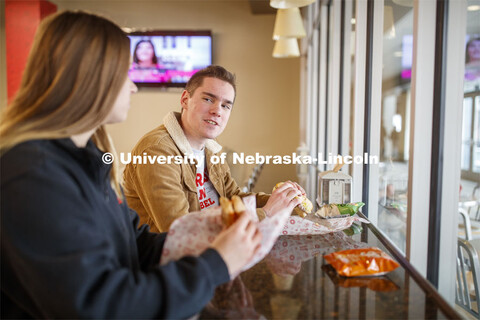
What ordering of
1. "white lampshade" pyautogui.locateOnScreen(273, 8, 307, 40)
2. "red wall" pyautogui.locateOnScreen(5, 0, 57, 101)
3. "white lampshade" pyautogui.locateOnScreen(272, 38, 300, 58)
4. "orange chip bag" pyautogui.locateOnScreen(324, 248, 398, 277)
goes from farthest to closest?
"red wall" pyautogui.locateOnScreen(5, 0, 57, 101)
"white lampshade" pyautogui.locateOnScreen(272, 38, 300, 58)
"white lampshade" pyautogui.locateOnScreen(273, 8, 307, 40)
"orange chip bag" pyautogui.locateOnScreen(324, 248, 398, 277)

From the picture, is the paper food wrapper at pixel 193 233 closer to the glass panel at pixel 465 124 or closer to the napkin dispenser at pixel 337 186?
the glass panel at pixel 465 124

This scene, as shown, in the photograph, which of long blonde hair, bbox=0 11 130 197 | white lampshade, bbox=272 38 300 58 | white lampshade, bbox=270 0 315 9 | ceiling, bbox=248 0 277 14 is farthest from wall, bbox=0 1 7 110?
long blonde hair, bbox=0 11 130 197

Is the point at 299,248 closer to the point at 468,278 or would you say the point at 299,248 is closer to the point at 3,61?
the point at 468,278

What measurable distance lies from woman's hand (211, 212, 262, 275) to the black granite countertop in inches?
5.3

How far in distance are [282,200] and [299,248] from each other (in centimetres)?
30

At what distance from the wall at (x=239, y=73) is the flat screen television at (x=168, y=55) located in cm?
20

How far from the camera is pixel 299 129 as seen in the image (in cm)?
620

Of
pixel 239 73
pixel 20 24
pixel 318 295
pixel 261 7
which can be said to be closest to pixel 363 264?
pixel 318 295

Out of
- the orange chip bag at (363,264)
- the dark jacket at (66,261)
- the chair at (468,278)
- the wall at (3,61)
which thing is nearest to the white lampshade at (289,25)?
the chair at (468,278)

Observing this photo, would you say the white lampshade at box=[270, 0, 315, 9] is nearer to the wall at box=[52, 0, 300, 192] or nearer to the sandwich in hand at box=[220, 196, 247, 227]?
the sandwich in hand at box=[220, 196, 247, 227]

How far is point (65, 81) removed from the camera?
77 centimetres

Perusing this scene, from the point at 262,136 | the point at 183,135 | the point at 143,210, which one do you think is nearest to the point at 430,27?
the point at 183,135

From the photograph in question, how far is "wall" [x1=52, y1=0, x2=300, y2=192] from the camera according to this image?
19.8 feet

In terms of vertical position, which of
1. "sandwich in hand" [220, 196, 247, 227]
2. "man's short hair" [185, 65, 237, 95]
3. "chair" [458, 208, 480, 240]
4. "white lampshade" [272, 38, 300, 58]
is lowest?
"chair" [458, 208, 480, 240]
